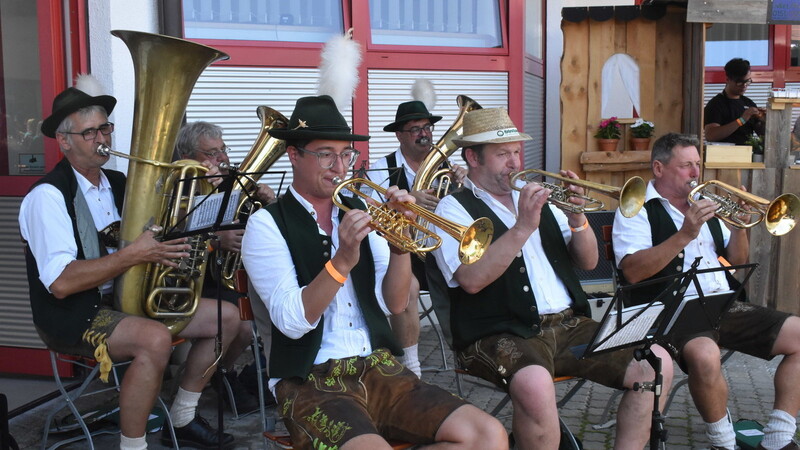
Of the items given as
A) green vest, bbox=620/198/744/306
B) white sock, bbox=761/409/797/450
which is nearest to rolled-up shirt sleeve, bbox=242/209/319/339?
green vest, bbox=620/198/744/306

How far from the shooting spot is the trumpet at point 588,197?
12.2 feet

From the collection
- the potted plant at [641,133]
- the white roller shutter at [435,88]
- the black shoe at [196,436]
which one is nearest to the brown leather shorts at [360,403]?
the black shoe at [196,436]

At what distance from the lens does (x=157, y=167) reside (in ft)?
12.7

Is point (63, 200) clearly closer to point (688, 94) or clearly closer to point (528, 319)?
point (528, 319)

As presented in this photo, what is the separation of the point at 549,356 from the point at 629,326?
1.58ft

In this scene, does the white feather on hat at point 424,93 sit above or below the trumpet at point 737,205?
above

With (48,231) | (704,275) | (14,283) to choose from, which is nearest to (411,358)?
(704,275)

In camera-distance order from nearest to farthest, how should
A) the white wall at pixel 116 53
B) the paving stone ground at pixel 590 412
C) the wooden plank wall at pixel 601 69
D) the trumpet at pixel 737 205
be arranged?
the trumpet at pixel 737 205 < the paving stone ground at pixel 590 412 < the white wall at pixel 116 53 < the wooden plank wall at pixel 601 69

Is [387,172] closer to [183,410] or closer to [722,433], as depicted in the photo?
[183,410]

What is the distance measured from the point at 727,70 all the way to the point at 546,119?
173cm

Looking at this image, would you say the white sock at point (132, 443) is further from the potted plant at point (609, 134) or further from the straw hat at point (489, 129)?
the potted plant at point (609, 134)

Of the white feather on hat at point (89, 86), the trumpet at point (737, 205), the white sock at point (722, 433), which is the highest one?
the white feather on hat at point (89, 86)

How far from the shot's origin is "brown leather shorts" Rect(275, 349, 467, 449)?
114 inches

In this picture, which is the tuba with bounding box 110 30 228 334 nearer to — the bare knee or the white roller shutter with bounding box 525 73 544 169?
the bare knee
